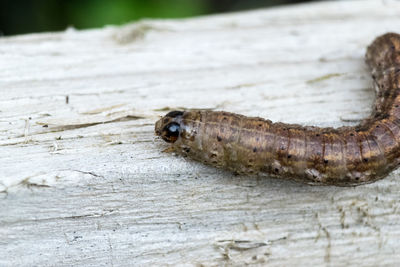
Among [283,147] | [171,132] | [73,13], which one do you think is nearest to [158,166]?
[171,132]

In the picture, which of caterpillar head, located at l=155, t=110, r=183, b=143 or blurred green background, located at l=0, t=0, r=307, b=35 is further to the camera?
blurred green background, located at l=0, t=0, r=307, b=35

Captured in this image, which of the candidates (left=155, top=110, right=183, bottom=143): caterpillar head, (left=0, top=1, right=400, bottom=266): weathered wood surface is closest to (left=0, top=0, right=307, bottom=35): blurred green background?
(left=0, top=1, right=400, bottom=266): weathered wood surface

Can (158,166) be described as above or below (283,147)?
below

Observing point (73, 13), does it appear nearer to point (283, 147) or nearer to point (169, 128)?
point (169, 128)

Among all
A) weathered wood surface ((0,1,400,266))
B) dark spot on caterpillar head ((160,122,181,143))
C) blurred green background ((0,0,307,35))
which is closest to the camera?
weathered wood surface ((0,1,400,266))

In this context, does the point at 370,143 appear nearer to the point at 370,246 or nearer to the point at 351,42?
the point at 370,246

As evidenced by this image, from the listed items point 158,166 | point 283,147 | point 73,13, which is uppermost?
point 73,13

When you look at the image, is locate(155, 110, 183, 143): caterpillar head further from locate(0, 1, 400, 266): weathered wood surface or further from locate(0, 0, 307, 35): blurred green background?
locate(0, 0, 307, 35): blurred green background

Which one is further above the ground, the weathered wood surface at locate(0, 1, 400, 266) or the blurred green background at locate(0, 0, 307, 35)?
the blurred green background at locate(0, 0, 307, 35)
